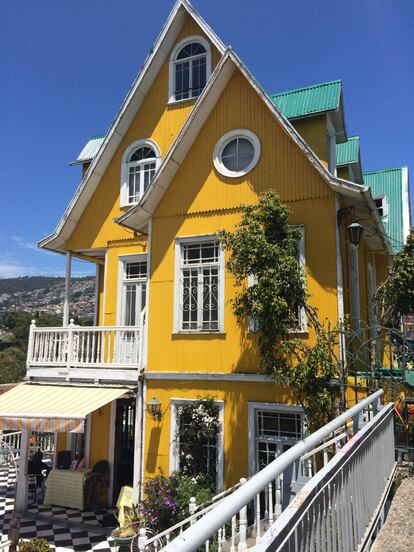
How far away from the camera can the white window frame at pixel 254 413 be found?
10.8m

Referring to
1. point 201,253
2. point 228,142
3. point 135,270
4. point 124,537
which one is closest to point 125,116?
point 228,142

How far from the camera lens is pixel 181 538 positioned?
1.71 metres

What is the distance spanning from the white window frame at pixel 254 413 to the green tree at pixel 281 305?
0.50m

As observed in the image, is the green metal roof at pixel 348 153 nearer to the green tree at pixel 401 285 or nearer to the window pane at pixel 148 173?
the window pane at pixel 148 173

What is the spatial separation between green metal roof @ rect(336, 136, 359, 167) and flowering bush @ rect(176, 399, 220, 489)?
9626 mm

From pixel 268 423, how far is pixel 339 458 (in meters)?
8.04

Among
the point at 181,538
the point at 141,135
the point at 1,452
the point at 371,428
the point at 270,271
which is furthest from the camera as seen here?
the point at 1,452

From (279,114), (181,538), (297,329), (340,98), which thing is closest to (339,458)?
(181,538)

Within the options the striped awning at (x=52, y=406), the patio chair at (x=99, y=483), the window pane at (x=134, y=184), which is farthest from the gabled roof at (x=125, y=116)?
the patio chair at (x=99, y=483)

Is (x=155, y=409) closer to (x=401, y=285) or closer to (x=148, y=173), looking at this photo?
(x=401, y=285)

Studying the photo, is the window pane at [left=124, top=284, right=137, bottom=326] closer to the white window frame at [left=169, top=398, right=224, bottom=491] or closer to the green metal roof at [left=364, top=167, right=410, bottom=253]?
the white window frame at [left=169, top=398, right=224, bottom=491]

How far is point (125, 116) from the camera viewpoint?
603 inches

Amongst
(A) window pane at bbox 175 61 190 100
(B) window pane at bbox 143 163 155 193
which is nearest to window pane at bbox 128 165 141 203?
(B) window pane at bbox 143 163 155 193

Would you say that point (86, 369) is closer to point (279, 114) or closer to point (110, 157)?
point (110, 157)
